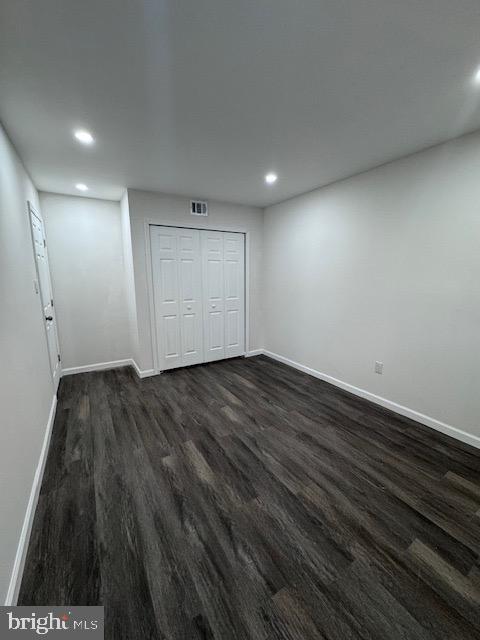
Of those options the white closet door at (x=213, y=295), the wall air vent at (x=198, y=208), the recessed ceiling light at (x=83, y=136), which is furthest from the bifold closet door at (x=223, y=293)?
the recessed ceiling light at (x=83, y=136)

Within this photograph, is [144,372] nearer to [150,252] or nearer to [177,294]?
[177,294]

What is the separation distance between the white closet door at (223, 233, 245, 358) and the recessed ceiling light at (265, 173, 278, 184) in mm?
1180

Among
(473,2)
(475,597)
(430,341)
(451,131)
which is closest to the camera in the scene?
(473,2)

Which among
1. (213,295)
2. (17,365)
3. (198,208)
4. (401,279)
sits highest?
(198,208)

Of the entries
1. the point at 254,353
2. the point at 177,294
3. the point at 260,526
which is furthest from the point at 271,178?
the point at 260,526

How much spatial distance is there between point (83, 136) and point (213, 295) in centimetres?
246

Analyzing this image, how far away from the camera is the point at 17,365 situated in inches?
62.9

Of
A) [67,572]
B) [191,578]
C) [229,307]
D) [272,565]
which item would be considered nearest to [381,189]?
[229,307]

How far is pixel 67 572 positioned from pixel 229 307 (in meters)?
3.43

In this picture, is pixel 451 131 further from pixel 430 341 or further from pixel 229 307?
pixel 229 307

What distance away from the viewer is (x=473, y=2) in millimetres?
1040

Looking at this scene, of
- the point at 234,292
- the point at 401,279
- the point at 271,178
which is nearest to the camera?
the point at 401,279

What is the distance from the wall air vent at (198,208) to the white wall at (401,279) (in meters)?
1.27

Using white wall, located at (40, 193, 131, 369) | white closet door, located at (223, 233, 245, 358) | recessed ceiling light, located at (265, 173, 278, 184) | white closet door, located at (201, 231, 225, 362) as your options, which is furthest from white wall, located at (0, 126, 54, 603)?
white closet door, located at (223, 233, 245, 358)
